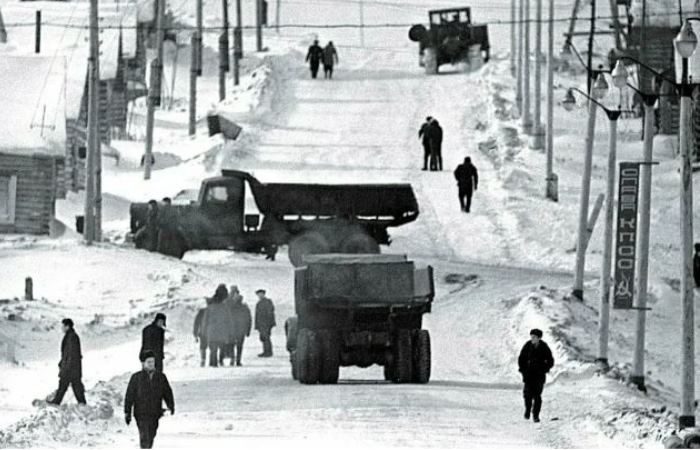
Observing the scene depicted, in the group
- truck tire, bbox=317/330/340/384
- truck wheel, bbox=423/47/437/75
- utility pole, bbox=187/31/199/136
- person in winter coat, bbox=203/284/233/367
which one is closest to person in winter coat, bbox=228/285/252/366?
person in winter coat, bbox=203/284/233/367

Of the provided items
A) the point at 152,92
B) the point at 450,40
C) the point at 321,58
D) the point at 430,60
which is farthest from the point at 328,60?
the point at 152,92

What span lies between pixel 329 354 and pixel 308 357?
30cm

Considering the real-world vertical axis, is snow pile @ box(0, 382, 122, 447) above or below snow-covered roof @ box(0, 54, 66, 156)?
below

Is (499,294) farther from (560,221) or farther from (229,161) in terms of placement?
(229,161)

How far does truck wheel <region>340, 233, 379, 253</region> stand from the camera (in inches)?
1521

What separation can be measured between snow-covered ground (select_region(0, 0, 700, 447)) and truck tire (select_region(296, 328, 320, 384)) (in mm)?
247

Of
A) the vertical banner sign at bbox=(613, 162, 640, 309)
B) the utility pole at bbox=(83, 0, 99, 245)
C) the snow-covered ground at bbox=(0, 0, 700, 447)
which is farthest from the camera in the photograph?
the utility pole at bbox=(83, 0, 99, 245)

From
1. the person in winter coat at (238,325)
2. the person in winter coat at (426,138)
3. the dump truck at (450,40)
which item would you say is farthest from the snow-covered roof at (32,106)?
the person in winter coat at (238,325)

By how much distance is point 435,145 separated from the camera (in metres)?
53.2

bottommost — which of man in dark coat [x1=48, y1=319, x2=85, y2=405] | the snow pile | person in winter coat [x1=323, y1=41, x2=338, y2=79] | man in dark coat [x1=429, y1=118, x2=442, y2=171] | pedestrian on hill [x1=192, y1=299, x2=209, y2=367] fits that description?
pedestrian on hill [x1=192, y1=299, x2=209, y2=367]

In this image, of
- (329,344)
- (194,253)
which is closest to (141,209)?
(194,253)

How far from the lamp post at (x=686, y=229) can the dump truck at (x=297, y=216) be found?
15.9 meters

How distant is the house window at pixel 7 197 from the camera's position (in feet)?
173

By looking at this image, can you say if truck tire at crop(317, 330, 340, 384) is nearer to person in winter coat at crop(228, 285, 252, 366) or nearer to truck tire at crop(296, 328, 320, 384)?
truck tire at crop(296, 328, 320, 384)
